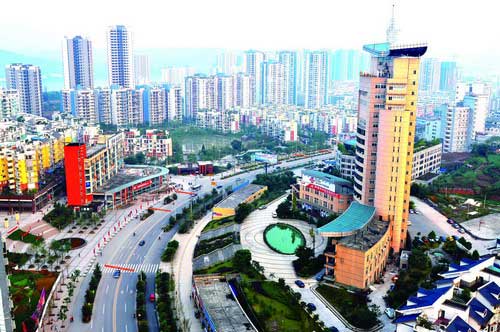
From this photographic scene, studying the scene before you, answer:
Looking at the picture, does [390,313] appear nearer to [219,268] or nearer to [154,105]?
[219,268]

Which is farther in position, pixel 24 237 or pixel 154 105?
pixel 154 105

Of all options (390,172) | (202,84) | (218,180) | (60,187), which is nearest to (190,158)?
(218,180)

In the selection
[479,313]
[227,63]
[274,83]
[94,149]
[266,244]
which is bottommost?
[266,244]

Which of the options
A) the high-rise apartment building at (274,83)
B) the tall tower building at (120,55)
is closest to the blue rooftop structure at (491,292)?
the tall tower building at (120,55)

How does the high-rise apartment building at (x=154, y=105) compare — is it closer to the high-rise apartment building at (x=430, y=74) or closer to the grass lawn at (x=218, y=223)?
the grass lawn at (x=218, y=223)

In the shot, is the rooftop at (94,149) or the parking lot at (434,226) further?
the rooftop at (94,149)

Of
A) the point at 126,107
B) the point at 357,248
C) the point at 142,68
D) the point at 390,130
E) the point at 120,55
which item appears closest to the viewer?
the point at 357,248

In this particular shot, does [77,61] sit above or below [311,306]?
above

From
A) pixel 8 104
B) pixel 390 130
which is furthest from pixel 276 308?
pixel 8 104
